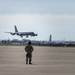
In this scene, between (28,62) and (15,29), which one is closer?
(28,62)

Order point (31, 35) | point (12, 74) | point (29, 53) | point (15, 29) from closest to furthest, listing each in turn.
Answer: point (12, 74) < point (29, 53) < point (31, 35) < point (15, 29)

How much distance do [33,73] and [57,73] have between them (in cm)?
125

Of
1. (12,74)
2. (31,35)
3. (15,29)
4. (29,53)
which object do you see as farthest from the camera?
(15,29)

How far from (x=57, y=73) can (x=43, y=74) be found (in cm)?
92

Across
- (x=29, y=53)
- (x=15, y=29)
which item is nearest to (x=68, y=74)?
(x=29, y=53)

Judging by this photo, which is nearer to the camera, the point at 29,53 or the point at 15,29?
the point at 29,53

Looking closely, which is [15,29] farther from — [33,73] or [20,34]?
[33,73]

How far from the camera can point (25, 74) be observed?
19.9 meters

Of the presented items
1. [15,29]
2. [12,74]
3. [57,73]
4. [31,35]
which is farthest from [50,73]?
[15,29]

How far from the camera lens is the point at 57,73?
2053 cm

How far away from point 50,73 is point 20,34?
158 metres

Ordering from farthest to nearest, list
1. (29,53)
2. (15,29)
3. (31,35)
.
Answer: (15,29) → (31,35) → (29,53)

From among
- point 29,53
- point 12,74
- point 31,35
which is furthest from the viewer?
point 31,35

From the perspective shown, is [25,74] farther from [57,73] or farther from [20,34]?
[20,34]
